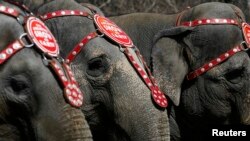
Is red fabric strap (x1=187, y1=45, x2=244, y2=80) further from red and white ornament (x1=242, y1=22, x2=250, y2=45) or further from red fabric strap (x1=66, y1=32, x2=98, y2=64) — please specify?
red fabric strap (x1=66, y1=32, x2=98, y2=64)

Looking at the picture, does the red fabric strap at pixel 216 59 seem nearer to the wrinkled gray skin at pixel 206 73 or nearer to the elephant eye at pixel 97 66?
the wrinkled gray skin at pixel 206 73

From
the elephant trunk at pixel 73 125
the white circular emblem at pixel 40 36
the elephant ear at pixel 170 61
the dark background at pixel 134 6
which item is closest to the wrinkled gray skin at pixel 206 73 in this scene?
the elephant ear at pixel 170 61

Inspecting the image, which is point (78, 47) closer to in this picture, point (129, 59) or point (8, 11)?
point (129, 59)

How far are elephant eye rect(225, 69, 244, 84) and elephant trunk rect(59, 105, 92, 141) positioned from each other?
203cm

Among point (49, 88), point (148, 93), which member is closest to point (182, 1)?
point (148, 93)

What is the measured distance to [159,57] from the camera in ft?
14.5

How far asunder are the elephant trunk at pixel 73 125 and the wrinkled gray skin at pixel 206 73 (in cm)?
182

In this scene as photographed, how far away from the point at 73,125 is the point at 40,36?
0.39 m

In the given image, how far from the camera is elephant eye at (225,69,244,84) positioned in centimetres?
446

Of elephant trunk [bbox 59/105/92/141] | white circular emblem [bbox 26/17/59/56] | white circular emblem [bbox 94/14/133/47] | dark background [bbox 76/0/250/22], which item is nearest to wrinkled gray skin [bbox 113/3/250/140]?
white circular emblem [bbox 94/14/133/47]

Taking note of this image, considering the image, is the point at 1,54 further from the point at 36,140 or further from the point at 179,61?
the point at 179,61

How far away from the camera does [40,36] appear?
2691mm

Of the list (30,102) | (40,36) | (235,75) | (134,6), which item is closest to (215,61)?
(235,75)

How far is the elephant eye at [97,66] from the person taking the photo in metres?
3.49
